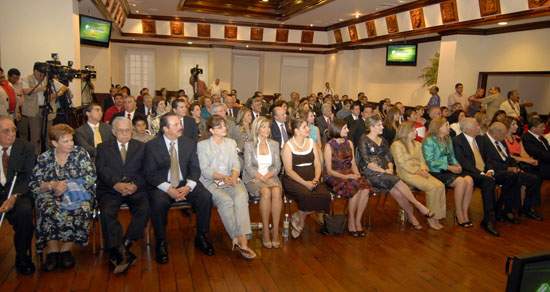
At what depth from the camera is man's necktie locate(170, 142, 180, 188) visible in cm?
398

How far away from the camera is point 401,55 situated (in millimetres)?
12883

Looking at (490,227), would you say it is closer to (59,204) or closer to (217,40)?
(59,204)

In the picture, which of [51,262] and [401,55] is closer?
[51,262]

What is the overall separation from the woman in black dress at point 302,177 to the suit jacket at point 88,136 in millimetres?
2218

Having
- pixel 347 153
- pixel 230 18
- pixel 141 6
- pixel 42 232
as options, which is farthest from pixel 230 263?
pixel 230 18

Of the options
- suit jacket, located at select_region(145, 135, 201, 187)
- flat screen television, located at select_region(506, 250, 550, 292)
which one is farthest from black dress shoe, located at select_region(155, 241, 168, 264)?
flat screen television, located at select_region(506, 250, 550, 292)

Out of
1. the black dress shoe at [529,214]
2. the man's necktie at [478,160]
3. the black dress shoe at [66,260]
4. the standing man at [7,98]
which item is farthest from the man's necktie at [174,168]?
the black dress shoe at [529,214]

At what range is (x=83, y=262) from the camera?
3.62 m

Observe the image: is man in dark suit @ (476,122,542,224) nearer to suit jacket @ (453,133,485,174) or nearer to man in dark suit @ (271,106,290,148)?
suit jacket @ (453,133,485,174)

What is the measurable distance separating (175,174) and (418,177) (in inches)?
117

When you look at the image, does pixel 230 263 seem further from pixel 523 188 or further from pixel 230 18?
pixel 230 18

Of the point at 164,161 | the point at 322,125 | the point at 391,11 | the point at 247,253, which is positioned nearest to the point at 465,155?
the point at 322,125

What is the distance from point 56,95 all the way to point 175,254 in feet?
12.3

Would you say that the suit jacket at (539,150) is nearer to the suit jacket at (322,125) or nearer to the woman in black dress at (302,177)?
the suit jacket at (322,125)
